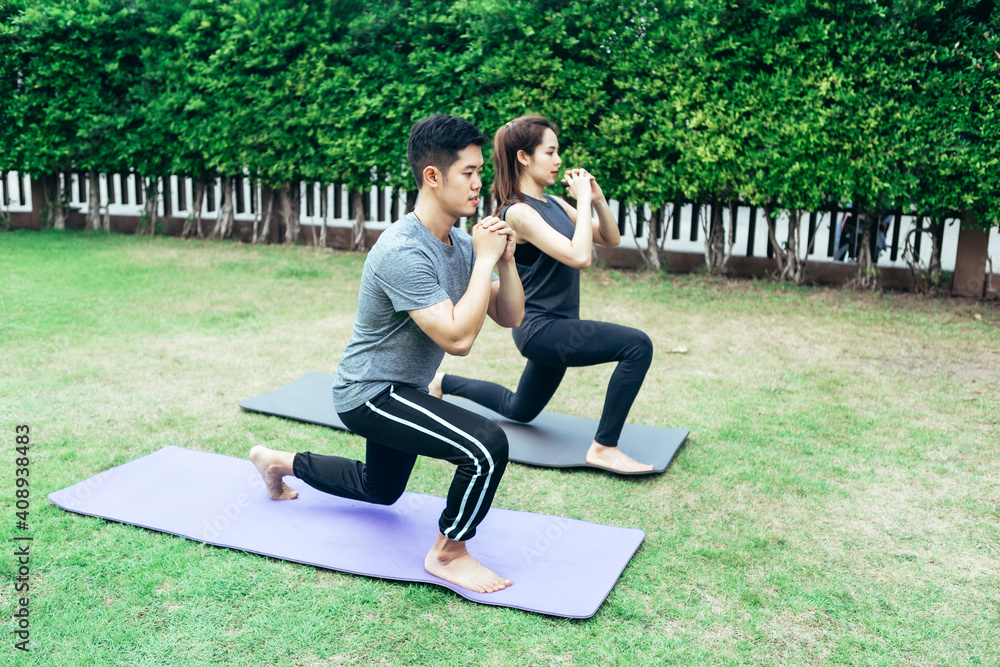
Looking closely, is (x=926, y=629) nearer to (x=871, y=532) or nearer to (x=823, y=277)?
(x=871, y=532)

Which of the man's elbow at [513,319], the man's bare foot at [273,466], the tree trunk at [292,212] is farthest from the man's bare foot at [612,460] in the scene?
the tree trunk at [292,212]

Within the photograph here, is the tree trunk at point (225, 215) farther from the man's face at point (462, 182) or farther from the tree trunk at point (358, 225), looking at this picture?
the man's face at point (462, 182)

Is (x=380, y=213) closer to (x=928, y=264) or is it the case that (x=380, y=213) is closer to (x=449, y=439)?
(x=928, y=264)

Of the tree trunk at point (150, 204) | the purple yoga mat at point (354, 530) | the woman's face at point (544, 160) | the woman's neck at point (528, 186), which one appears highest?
the woman's face at point (544, 160)

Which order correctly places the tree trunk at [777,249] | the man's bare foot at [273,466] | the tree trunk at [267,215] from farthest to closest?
1. the tree trunk at [267,215]
2. the tree trunk at [777,249]
3. the man's bare foot at [273,466]

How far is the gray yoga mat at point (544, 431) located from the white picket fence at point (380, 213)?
5137 millimetres

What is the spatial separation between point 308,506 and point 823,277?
709cm

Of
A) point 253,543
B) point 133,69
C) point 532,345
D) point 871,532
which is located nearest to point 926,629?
point 871,532

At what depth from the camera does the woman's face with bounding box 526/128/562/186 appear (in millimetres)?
3908

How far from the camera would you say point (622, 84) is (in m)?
8.73

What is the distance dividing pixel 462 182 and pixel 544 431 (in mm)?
1999

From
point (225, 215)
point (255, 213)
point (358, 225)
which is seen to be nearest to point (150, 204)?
point (225, 215)

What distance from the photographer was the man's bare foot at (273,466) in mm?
3482

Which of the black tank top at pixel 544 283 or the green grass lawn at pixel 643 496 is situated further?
the black tank top at pixel 544 283
